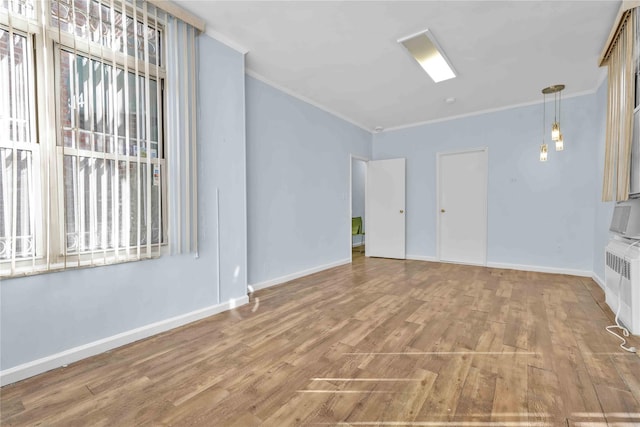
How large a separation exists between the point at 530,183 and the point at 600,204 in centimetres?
96

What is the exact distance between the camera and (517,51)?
3115 mm

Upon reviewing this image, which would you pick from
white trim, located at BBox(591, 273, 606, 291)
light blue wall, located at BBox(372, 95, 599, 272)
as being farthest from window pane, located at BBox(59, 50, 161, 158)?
white trim, located at BBox(591, 273, 606, 291)

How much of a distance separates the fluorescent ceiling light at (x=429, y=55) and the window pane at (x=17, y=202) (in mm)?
3276

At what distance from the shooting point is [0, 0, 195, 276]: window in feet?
5.82

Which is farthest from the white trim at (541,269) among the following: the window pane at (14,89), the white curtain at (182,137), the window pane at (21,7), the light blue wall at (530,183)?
the window pane at (21,7)

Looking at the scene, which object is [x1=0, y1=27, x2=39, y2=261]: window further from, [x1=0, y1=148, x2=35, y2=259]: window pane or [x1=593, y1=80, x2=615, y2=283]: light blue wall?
[x1=593, y1=80, x2=615, y2=283]: light blue wall

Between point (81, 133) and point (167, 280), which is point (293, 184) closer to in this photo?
point (167, 280)

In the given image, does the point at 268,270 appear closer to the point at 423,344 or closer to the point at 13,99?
the point at 423,344

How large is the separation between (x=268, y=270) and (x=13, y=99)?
287cm

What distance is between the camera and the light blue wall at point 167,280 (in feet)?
5.97

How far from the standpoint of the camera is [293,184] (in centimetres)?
430

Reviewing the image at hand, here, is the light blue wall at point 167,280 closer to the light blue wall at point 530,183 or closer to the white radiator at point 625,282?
the white radiator at point 625,282

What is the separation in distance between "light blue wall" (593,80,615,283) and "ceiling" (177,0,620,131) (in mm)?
362

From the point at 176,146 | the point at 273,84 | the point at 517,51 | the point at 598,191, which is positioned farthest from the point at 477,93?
the point at 176,146
